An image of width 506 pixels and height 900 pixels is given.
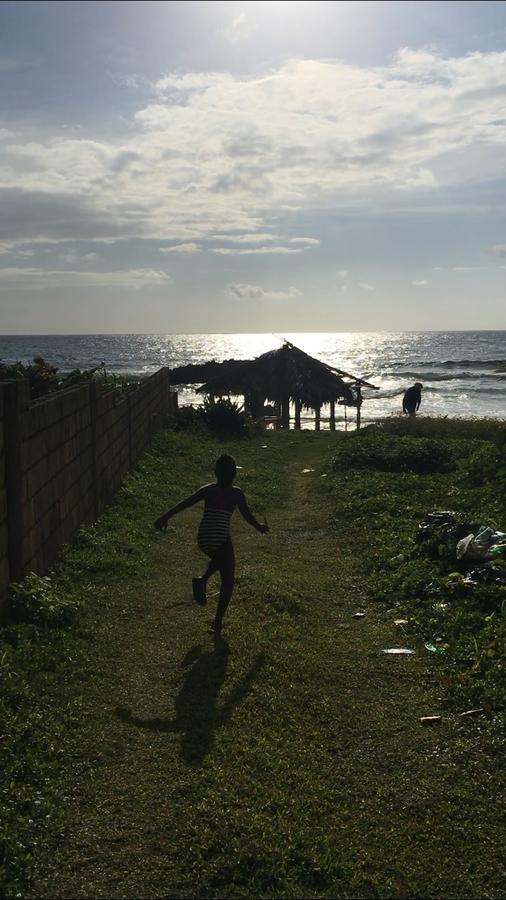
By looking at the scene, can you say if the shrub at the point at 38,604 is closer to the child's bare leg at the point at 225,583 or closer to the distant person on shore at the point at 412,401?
the child's bare leg at the point at 225,583

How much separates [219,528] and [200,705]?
1.77 m

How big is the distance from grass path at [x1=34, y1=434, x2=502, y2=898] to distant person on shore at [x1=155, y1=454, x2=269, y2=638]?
1.30 ft

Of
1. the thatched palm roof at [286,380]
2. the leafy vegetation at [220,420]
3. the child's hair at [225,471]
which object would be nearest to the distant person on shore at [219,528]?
the child's hair at [225,471]

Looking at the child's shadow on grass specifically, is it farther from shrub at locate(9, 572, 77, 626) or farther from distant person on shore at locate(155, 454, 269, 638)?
shrub at locate(9, 572, 77, 626)

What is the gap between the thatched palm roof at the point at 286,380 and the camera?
28.0 meters

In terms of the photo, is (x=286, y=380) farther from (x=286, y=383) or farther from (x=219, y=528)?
(x=219, y=528)

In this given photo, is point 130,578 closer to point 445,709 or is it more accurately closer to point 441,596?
point 441,596

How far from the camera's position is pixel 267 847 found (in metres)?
3.61

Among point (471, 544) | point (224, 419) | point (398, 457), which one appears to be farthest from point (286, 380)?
point (471, 544)

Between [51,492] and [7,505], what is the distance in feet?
4.83

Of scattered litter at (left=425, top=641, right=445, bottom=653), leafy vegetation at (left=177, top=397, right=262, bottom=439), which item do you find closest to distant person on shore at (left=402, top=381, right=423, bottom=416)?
leafy vegetation at (left=177, top=397, right=262, bottom=439)

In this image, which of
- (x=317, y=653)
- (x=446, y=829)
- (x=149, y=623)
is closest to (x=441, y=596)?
(x=317, y=653)

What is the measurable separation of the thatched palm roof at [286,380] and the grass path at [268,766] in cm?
2078

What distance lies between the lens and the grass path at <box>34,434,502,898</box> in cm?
350
